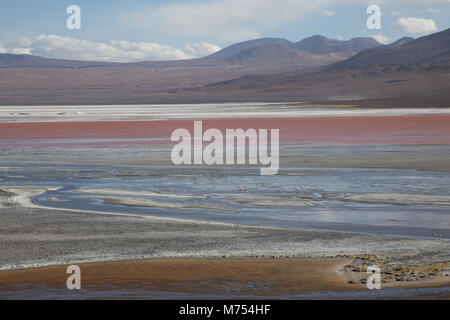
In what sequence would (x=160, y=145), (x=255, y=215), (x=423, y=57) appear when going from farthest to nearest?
(x=423, y=57), (x=160, y=145), (x=255, y=215)

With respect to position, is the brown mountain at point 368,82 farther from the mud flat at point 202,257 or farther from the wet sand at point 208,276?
the wet sand at point 208,276

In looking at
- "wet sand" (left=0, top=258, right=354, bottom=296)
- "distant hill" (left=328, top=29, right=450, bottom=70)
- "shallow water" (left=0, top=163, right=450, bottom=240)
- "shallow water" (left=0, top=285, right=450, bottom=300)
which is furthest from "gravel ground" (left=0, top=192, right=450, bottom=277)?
"distant hill" (left=328, top=29, right=450, bottom=70)

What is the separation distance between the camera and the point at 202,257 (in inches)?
388

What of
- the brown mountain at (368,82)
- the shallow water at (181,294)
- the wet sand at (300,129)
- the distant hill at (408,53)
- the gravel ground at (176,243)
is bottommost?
the shallow water at (181,294)

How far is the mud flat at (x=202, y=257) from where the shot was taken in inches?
331

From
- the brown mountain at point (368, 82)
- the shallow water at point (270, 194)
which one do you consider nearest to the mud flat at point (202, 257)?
the shallow water at point (270, 194)

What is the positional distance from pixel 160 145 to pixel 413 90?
3564 inches

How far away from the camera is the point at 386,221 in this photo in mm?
12320

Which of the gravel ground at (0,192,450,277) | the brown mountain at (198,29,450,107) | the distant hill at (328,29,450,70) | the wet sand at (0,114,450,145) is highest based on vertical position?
the distant hill at (328,29,450,70)

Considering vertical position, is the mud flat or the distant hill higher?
the distant hill

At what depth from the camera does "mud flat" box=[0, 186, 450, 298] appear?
8.40m

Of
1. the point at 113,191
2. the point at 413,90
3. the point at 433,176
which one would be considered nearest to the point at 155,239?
the point at 113,191

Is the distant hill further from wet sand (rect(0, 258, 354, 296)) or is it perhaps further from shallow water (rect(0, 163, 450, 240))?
wet sand (rect(0, 258, 354, 296))
